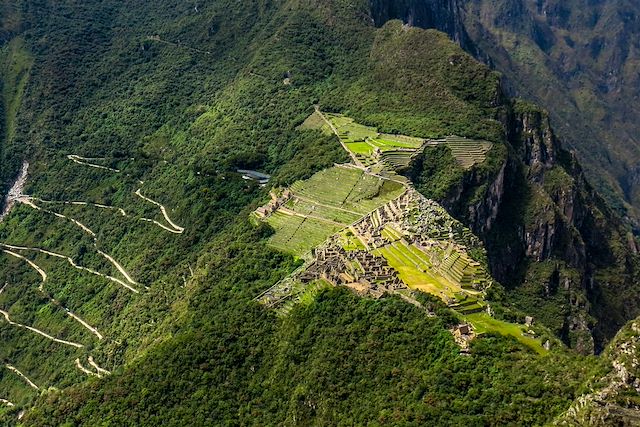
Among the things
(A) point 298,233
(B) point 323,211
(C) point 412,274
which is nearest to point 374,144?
(B) point 323,211

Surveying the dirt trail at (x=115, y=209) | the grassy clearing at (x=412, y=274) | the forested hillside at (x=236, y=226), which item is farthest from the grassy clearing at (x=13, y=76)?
the grassy clearing at (x=412, y=274)

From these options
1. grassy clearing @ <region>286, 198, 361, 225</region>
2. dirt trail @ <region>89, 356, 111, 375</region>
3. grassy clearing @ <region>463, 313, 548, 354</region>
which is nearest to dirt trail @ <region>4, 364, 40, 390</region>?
dirt trail @ <region>89, 356, 111, 375</region>

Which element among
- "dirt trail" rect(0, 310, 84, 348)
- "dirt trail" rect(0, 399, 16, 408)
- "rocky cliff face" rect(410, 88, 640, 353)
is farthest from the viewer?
"rocky cliff face" rect(410, 88, 640, 353)

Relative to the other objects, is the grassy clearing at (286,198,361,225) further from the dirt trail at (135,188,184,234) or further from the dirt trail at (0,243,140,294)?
the dirt trail at (0,243,140,294)

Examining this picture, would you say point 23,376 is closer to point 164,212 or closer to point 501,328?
point 164,212

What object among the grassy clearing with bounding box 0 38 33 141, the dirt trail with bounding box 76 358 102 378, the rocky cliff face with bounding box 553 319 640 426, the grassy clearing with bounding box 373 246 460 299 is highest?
the rocky cliff face with bounding box 553 319 640 426

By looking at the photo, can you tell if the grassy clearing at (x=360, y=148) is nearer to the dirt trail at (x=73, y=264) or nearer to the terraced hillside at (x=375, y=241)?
the terraced hillside at (x=375, y=241)

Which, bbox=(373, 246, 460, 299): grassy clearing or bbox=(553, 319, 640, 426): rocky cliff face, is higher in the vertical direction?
bbox=(553, 319, 640, 426): rocky cliff face

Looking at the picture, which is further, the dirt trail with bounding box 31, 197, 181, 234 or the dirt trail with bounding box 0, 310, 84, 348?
the dirt trail with bounding box 31, 197, 181, 234
